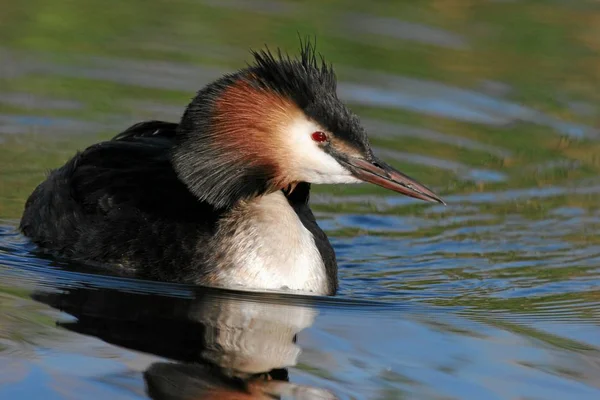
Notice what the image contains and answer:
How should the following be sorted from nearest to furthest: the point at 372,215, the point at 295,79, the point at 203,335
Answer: the point at 203,335 → the point at 295,79 → the point at 372,215

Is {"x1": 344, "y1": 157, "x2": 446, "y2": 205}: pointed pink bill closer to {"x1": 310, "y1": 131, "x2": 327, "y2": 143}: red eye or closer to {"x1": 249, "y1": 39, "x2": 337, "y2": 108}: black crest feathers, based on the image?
{"x1": 310, "y1": 131, "x2": 327, "y2": 143}: red eye

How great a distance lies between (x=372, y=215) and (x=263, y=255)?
8.51 ft

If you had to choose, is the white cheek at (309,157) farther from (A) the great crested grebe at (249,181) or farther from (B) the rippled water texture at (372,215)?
(B) the rippled water texture at (372,215)

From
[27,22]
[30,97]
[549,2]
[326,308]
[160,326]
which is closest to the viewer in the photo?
[160,326]

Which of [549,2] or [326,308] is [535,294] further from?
[549,2]

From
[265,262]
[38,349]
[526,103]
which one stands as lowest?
[38,349]

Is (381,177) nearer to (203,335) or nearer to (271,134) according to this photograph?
(271,134)

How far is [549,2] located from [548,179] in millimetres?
5093

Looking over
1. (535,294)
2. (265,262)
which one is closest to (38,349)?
(265,262)

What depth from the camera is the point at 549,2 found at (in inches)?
682

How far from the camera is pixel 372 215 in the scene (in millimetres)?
12086

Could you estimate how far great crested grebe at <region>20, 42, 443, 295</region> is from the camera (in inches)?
376

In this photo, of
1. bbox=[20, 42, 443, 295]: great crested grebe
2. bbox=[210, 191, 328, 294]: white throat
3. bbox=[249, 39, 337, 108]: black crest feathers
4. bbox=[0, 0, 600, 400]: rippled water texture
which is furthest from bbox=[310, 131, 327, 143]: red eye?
bbox=[0, 0, 600, 400]: rippled water texture

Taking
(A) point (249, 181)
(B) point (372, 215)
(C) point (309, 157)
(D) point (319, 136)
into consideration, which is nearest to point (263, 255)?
(A) point (249, 181)
